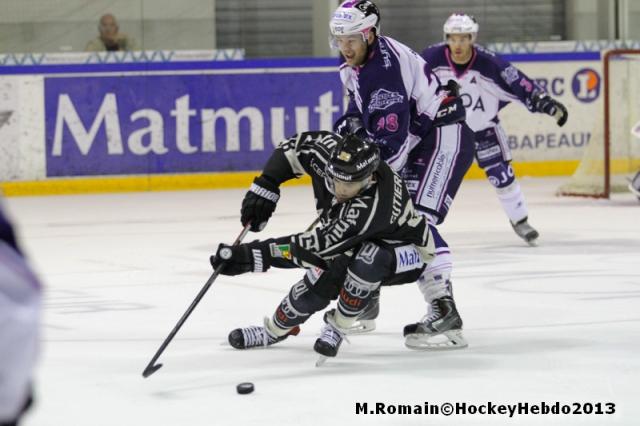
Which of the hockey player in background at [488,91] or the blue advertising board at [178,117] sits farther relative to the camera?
the blue advertising board at [178,117]

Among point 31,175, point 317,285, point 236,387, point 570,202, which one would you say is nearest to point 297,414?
point 236,387

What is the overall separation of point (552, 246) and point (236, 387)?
3837 millimetres

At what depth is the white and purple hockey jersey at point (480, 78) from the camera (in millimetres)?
7168

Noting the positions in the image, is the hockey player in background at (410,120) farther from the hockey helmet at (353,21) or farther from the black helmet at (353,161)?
the black helmet at (353,161)

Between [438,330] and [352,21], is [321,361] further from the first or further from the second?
[352,21]

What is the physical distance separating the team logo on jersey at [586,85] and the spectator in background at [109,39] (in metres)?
3.77

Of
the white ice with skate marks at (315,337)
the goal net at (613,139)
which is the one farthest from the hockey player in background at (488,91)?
the goal net at (613,139)

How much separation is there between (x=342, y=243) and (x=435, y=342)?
595mm

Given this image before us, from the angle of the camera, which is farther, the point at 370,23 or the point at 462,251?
the point at 462,251

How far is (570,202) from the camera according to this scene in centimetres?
964

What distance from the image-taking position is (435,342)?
14.2 feet

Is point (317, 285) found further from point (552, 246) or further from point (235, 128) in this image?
point (235, 128)

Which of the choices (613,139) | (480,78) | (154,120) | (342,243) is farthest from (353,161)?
(154,120)

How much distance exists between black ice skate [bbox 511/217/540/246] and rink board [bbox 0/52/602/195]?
12.2 feet
